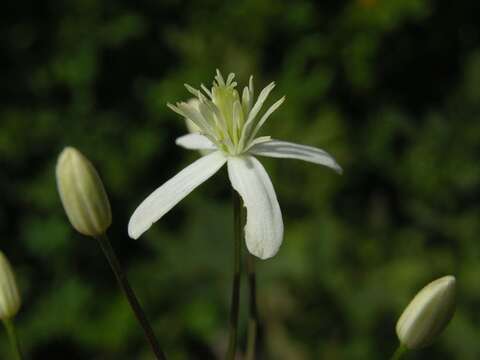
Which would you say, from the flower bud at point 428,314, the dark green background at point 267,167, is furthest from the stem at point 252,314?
the dark green background at point 267,167

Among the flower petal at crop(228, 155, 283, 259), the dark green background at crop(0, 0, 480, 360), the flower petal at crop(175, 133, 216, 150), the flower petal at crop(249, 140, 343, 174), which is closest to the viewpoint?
the flower petal at crop(228, 155, 283, 259)

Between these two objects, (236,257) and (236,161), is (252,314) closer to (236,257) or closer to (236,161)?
(236,257)

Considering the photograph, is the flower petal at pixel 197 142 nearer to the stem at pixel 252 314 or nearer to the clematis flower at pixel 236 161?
the clematis flower at pixel 236 161

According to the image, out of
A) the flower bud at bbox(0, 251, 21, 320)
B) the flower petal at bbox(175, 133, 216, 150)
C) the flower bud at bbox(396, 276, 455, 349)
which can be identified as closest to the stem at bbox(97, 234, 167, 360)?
the flower bud at bbox(0, 251, 21, 320)

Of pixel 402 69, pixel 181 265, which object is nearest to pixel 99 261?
pixel 181 265

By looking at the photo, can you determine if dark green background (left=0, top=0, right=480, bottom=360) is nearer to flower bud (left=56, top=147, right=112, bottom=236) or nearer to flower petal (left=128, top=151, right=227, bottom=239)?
flower petal (left=128, top=151, right=227, bottom=239)

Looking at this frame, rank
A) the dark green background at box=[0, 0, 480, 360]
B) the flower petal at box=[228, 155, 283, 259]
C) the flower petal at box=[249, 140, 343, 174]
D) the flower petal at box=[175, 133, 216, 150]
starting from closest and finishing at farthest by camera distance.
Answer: the flower petal at box=[228, 155, 283, 259] → the flower petal at box=[249, 140, 343, 174] → the flower petal at box=[175, 133, 216, 150] → the dark green background at box=[0, 0, 480, 360]
